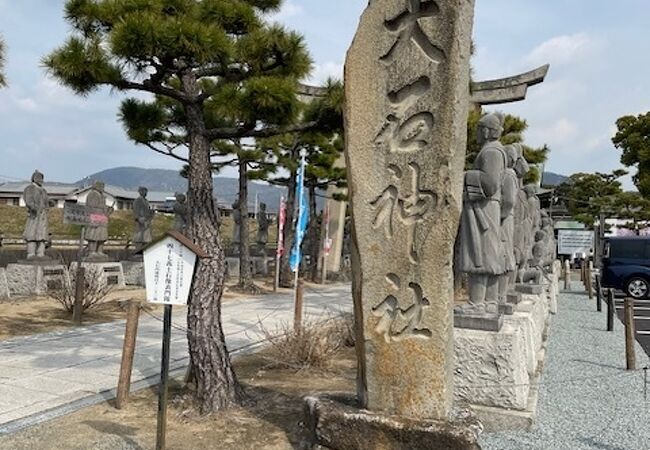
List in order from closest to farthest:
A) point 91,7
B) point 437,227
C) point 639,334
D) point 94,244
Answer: point 437,227 → point 91,7 → point 639,334 → point 94,244

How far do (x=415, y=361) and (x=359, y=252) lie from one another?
0.78 meters

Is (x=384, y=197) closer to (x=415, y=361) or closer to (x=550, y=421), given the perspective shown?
(x=415, y=361)

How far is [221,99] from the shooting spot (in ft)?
17.6

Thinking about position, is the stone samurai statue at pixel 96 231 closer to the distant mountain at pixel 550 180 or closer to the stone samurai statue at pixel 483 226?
the stone samurai statue at pixel 483 226

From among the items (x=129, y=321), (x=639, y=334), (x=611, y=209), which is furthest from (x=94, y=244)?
(x=611, y=209)

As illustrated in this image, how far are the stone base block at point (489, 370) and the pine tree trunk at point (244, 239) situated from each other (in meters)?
11.3

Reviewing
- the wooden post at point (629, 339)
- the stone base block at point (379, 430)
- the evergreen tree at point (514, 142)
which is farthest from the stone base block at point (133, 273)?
the stone base block at point (379, 430)

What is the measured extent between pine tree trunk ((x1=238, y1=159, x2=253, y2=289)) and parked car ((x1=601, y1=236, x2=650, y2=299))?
11.0 meters

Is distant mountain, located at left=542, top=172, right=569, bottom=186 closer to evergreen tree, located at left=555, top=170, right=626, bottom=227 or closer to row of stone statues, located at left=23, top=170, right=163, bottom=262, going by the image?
evergreen tree, located at left=555, top=170, right=626, bottom=227

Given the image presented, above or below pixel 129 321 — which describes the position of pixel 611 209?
above

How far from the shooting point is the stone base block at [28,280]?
44.0 ft

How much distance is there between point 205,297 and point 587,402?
155 inches

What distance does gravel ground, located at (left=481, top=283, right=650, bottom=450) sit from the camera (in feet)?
15.3

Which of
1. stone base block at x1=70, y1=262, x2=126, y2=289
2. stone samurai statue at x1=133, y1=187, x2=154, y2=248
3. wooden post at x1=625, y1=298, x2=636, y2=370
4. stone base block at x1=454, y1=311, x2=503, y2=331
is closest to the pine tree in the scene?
stone base block at x1=454, y1=311, x2=503, y2=331
